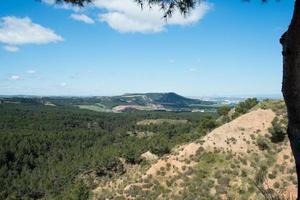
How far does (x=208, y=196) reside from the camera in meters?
40.6

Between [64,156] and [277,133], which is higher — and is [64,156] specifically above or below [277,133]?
below

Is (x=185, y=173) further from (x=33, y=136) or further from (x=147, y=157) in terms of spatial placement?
(x=33, y=136)

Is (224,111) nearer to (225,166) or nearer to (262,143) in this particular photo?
(262,143)

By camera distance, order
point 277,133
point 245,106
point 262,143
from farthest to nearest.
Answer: point 245,106 → point 262,143 → point 277,133

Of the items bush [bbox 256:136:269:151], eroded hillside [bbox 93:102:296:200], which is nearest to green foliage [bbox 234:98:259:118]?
eroded hillside [bbox 93:102:296:200]

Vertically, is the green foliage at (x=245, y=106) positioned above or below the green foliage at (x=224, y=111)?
above

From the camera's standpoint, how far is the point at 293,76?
19.9 feet

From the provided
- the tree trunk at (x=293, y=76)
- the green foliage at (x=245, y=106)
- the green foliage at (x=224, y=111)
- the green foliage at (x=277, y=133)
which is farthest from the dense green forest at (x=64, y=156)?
the tree trunk at (x=293, y=76)

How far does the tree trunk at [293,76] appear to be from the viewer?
237 inches

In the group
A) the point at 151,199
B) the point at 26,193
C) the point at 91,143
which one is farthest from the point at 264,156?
the point at 91,143

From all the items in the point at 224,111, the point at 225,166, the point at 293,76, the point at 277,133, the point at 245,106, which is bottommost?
the point at 225,166

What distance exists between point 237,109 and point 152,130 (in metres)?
121

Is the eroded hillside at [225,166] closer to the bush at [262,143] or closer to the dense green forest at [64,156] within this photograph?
the bush at [262,143]

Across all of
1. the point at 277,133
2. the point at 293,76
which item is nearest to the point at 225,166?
the point at 277,133
